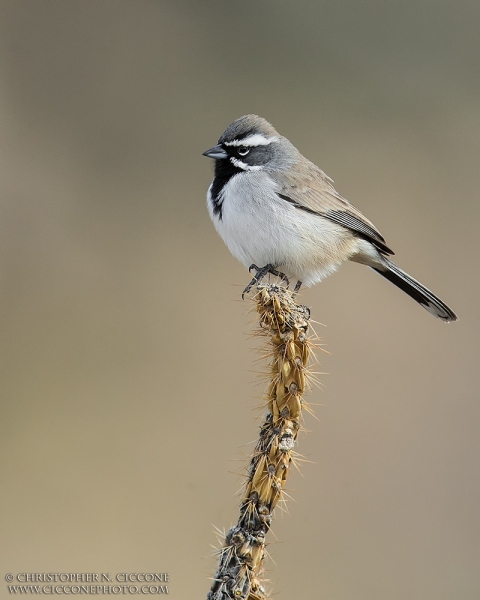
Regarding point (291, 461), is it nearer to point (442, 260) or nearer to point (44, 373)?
point (44, 373)

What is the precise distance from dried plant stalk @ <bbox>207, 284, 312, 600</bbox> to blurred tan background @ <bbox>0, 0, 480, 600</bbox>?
3.61 metres

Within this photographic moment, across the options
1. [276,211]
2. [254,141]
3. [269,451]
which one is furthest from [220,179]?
[269,451]

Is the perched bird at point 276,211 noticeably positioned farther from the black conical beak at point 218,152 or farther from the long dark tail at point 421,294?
the long dark tail at point 421,294

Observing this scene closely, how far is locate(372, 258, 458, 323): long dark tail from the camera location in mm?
6379

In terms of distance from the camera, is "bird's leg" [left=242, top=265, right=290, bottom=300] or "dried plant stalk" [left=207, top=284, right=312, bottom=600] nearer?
"dried plant stalk" [left=207, top=284, right=312, bottom=600]

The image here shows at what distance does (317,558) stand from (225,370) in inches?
118

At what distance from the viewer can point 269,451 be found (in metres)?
3.59

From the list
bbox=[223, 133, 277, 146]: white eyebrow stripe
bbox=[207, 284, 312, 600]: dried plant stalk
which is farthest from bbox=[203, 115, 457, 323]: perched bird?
bbox=[207, 284, 312, 600]: dried plant stalk

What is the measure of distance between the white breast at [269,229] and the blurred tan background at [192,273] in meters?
2.27

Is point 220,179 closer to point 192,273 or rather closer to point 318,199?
point 318,199

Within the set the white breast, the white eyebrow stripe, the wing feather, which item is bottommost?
the white breast

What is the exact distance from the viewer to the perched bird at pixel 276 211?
5582 millimetres

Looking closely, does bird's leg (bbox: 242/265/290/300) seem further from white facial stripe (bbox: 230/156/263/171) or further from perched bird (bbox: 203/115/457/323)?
white facial stripe (bbox: 230/156/263/171)

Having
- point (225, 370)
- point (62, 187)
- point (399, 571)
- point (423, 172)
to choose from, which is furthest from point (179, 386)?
point (423, 172)
